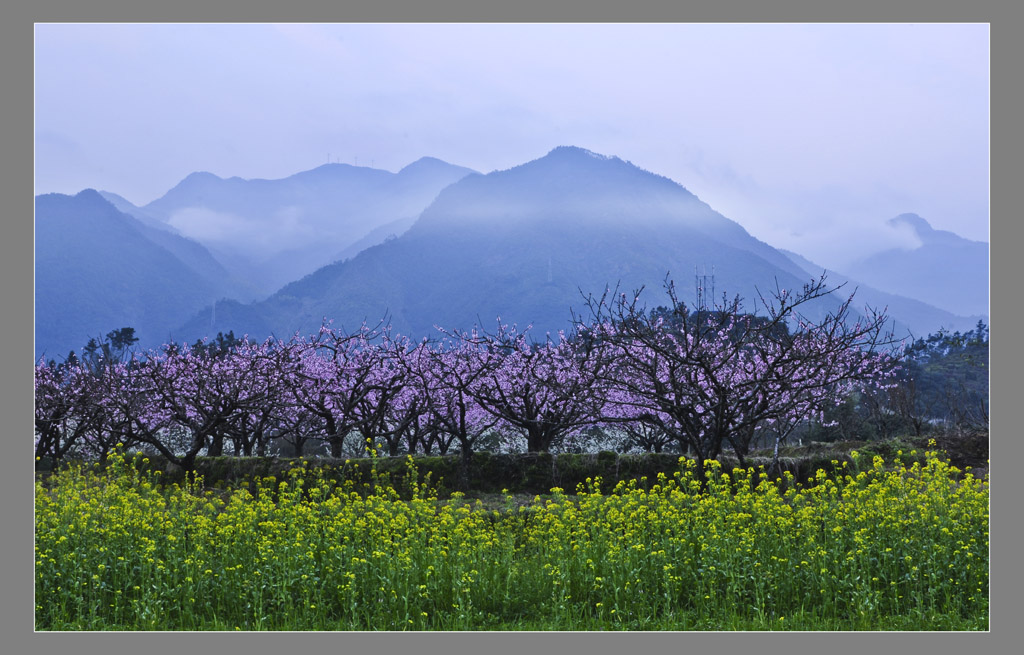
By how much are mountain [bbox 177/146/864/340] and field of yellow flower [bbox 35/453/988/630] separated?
12.0ft

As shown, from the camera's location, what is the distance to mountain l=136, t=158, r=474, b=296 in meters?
9.91

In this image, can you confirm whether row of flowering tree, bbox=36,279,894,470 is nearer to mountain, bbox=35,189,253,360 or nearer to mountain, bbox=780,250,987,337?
mountain, bbox=780,250,987,337

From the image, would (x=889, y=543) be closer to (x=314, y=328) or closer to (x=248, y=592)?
(x=248, y=592)

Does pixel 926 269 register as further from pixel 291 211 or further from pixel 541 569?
pixel 291 211

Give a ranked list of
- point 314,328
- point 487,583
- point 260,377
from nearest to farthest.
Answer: point 487,583, point 260,377, point 314,328

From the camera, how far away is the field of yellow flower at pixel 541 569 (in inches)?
195

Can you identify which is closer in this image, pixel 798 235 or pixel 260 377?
pixel 798 235

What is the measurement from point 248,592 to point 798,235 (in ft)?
20.0

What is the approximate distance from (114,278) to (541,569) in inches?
475

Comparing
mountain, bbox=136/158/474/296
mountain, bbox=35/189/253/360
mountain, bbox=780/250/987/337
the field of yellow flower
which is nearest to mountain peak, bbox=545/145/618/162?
mountain, bbox=136/158/474/296

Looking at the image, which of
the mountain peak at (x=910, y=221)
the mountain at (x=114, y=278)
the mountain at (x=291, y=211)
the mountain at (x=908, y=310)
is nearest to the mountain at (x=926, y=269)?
the mountain peak at (x=910, y=221)

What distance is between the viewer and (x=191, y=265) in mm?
16578

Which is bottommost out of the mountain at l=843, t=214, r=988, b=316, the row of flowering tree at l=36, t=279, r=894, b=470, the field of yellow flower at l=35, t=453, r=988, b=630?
the field of yellow flower at l=35, t=453, r=988, b=630
